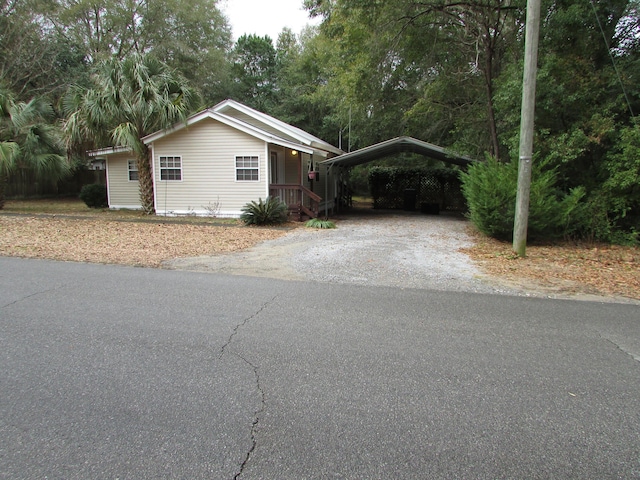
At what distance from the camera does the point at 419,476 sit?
2090 mm

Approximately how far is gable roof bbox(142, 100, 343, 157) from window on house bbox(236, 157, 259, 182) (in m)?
0.98

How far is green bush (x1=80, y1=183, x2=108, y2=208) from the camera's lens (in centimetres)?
1791

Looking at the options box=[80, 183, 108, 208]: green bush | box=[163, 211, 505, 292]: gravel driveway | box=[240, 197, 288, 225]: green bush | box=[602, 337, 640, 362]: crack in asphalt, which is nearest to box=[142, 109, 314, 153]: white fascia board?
box=[240, 197, 288, 225]: green bush

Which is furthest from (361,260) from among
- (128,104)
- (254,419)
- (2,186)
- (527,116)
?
(2,186)

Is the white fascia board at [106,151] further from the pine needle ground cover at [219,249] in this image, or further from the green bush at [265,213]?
the green bush at [265,213]

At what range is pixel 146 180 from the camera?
15406 mm

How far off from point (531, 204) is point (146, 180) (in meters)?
13.3

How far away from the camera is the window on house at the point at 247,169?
1431 centimetres

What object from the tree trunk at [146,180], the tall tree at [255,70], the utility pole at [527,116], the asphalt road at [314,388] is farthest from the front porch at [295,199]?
the tall tree at [255,70]

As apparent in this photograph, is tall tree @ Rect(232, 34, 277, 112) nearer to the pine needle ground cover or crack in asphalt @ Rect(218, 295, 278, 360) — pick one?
the pine needle ground cover

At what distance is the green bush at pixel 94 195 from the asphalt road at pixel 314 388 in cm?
1459

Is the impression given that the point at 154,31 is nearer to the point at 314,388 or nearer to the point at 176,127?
the point at 176,127

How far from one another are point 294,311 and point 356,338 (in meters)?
1.05

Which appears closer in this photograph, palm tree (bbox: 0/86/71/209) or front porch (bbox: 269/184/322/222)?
front porch (bbox: 269/184/322/222)
